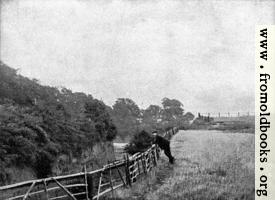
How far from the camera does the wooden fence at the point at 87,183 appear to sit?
31.2 feet

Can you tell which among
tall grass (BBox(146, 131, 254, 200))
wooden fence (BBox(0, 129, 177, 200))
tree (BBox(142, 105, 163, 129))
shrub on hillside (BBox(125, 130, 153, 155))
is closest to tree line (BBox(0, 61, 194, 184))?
wooden fence (BBox(0, 129, 177, 200))

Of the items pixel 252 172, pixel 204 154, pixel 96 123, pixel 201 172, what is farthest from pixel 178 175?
pixel 96 123

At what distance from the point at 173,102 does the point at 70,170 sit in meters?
84.3

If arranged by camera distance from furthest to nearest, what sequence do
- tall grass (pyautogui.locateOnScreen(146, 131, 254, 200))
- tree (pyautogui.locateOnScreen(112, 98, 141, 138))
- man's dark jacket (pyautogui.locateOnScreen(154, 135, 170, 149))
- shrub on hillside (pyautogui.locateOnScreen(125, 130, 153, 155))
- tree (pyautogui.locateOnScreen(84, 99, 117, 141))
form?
tree (pyautogui.locateOnScreen(112, 98, 141, 138)) → tree (pyautogui.locateOnScreen(84, 99, 117, 141)) → shrub on hillside (pyautogui.locateOnScreen(125, 130, 153, 155)) → man's dark jacket (pyautogui.locateOnScreen(154, 135, 170, 149)) → tall grass (pyautogui.locateOnScreen(146, 131, 254, 200))

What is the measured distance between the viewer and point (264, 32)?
717 cm

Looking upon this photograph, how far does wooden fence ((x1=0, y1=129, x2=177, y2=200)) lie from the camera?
31.2 feet

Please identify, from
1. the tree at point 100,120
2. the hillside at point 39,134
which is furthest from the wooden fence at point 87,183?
the tree at point 100,120

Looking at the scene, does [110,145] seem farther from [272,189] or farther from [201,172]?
[272,189]

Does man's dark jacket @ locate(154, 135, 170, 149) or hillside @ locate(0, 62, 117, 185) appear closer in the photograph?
man's dark jacket @ locate(154, 135, 170, 149)

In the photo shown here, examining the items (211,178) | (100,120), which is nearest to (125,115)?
(100,120)

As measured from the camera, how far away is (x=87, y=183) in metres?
10.7

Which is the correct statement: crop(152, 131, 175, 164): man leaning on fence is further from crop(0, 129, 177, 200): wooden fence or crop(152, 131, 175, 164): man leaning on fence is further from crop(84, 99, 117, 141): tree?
crop(84, 99, 117, 141): tree

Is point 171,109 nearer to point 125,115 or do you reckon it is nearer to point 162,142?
point 125,115

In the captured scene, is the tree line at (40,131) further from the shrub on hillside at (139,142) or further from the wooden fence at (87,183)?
the shrub on hillside at (139,142)
